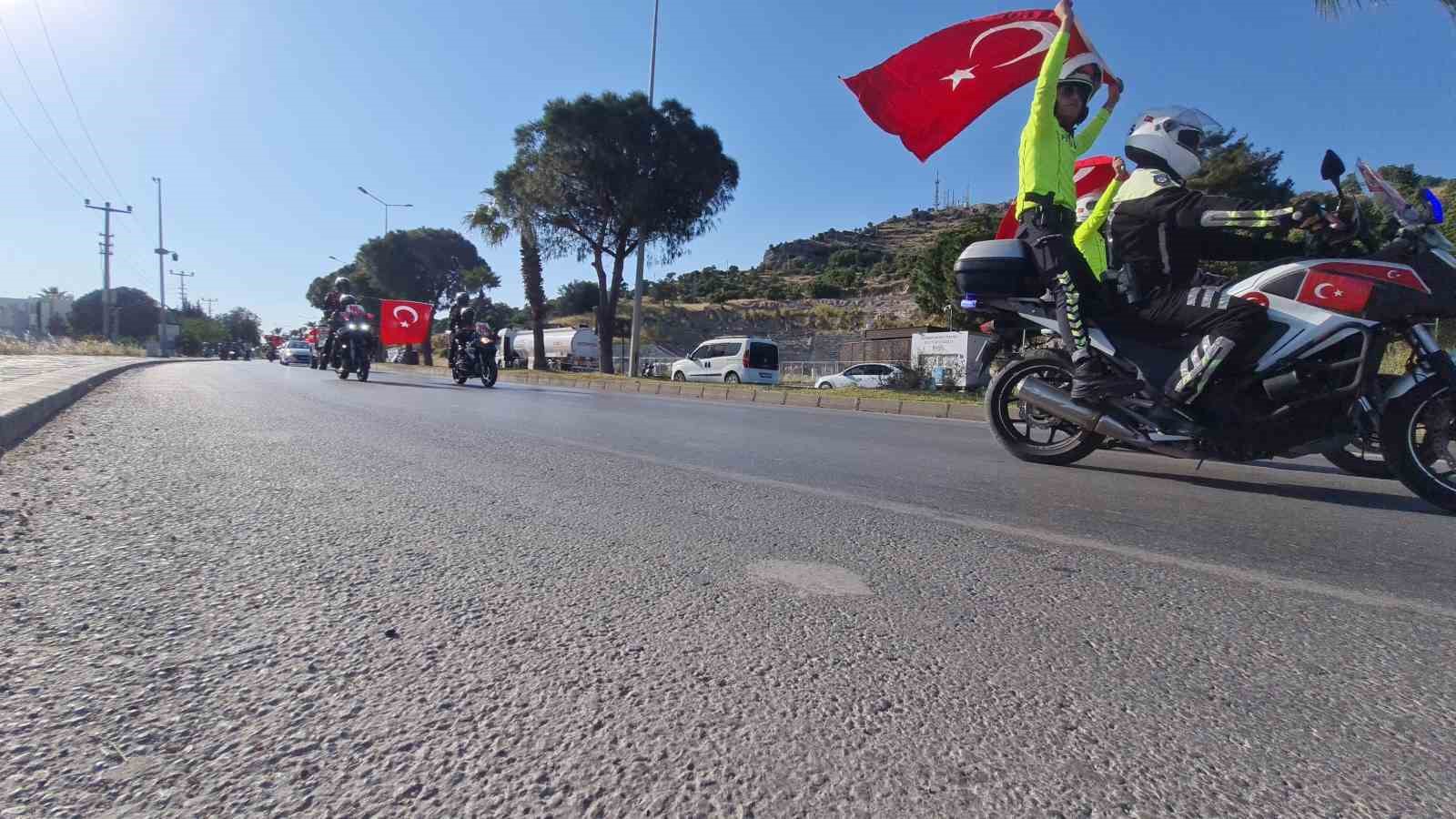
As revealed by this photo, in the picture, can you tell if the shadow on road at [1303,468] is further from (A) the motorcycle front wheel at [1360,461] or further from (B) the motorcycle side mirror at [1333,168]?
(B) the motorcycle side mirror at [1333,168]

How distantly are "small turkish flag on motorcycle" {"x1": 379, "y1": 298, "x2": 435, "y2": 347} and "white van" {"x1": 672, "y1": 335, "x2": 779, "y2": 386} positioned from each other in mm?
16337

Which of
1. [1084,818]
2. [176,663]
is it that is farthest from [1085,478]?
[176,663]

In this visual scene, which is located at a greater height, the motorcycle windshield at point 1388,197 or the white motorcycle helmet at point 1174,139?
the white motorcycle helmet at point 1174,139

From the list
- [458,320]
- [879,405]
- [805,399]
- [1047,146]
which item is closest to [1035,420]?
[1047,146]

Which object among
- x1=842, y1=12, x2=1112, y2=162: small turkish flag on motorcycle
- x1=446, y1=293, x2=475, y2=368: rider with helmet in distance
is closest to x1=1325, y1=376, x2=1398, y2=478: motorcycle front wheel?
x1=842, y1=12, x2=1112, y2=162: small turkish flag on motorcycle

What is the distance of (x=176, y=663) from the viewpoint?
153cm

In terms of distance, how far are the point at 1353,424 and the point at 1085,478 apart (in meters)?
1.14

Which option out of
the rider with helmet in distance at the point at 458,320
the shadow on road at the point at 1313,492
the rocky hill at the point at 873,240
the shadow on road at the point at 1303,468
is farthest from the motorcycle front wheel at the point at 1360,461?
the rocky hill at the point at 873,240

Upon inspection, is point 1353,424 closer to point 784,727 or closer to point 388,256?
point 784,727

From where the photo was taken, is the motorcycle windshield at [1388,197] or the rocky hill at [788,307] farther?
the rocky hill at [788,307]

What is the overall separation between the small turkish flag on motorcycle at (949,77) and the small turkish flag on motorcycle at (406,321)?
3016 centimetres

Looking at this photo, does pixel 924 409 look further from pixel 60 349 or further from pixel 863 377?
pixel 60 349

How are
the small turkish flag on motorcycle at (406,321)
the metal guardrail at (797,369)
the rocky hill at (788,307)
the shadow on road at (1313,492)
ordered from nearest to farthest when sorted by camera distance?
the shadow on road at (1313,492) → the metal guardrail at (797,369) → the small turkish flag on motorcycle at (406,321) → the rocky hill at (788,307)

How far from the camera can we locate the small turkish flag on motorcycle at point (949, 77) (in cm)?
753
